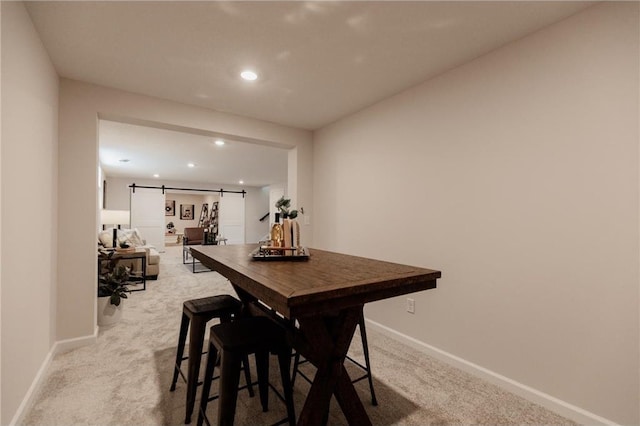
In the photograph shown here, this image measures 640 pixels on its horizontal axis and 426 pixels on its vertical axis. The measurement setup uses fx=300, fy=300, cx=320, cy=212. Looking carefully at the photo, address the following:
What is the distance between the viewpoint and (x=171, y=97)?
288cm

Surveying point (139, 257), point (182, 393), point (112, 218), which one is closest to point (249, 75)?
point (182, 393)

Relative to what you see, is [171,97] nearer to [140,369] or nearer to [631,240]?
[140,369]

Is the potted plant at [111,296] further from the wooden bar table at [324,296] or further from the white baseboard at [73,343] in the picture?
the wooden bar table at [324,296]

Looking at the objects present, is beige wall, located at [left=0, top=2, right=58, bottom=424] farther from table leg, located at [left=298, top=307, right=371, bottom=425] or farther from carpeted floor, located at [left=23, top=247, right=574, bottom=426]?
table leg, located at [left=298, top=307, right=371, bottom=425]

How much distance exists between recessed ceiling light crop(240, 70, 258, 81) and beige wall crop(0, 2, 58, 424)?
127cm

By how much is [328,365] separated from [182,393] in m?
1.14

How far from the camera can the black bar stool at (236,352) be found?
1.25 m

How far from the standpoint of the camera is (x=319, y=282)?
1.14m

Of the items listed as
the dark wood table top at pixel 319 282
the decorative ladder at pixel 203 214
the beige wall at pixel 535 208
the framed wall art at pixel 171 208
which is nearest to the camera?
the dark wood table top at pixel 319 282

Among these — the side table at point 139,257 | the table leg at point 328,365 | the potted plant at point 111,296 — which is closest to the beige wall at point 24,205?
the potted plant at point 111,296

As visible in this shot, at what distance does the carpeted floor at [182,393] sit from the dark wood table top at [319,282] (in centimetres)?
87

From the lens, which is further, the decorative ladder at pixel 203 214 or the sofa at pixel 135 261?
the decorative ladder at pixel 203 214

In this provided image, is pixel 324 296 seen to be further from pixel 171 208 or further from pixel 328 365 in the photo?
pixel 171 208

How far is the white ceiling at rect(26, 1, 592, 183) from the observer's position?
169 centimetres
